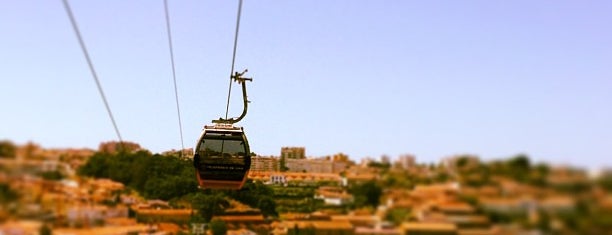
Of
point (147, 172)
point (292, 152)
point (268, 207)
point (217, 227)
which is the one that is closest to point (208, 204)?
point (217, 227)

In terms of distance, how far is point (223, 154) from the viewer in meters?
14.3

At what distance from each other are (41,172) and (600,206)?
489 inches

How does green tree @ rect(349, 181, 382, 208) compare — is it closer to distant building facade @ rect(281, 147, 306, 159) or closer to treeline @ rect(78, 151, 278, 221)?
treeline @ rect(78, 151, 278, 221)

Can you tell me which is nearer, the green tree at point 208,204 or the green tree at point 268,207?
the green tree at point 268,207

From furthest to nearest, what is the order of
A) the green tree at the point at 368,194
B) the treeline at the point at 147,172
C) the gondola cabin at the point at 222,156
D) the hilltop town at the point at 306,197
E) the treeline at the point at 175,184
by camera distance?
the treeline at the point at 175,184, the treeline at the point at 147,172, the green tree at the point at 368,194, the gondola cabin at the point at 222,156, the hilltop town at the point at 306,197

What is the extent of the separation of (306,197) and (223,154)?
75.4 ft

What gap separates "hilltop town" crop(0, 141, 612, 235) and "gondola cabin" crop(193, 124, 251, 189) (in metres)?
2.62

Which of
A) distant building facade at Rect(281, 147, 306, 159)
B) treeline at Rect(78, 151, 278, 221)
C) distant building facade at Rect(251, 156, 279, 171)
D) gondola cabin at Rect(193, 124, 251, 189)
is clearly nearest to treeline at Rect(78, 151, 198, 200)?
treeline at Rect(78, 151, 278, 221)

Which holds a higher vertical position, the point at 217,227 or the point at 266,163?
the point at 266,163

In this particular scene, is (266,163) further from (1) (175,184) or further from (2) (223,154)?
(2) (223,154)

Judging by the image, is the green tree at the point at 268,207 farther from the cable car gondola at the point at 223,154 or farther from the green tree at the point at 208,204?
the cable car gondola at the point at 223,154

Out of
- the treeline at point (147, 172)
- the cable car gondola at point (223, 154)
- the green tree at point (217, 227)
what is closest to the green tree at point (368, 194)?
the cable car gondola at point (223, 154)

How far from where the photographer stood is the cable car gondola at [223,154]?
45.5ft

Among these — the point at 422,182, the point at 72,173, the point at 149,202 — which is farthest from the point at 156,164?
the point at 422,182
